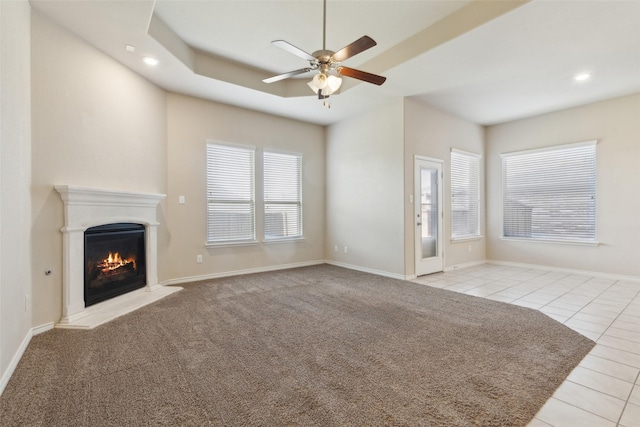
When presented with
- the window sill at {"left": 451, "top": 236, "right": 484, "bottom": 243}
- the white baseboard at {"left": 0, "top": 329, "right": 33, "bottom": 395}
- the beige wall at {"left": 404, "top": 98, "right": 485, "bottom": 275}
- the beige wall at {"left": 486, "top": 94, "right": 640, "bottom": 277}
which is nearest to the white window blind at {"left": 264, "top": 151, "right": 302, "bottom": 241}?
the beige wall at {"left": 404, "top": 98, "right": 485, "bottom": 275}

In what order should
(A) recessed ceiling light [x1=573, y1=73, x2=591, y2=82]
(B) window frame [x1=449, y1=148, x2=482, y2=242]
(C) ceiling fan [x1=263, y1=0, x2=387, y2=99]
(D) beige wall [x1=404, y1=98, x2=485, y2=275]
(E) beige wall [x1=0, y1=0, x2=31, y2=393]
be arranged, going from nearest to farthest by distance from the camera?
(E) beige wall [x1=0, y1=0, x2=31, y2=393], (C) ceiling fan [x1=263, y1=0, x2=387, y2=99], (A) recessed ceiling light [x1=573, y1=73, x2=591, y2=82], (D) beige wall [x1=404, y1=98, x2=485, y2=275], (B) window frame [x1=449, y1=148, x2=482, y2=242]

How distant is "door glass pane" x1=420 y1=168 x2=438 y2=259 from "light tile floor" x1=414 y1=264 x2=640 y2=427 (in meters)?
0.51

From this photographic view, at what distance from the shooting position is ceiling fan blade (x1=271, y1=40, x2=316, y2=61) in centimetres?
235

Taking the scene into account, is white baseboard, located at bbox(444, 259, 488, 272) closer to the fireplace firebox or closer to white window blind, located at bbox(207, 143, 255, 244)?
white window blind, located at bbox(207, 143, 255, 244)

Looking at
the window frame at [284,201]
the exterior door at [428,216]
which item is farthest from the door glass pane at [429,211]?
the window frame at [284,201]

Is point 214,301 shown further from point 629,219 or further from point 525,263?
point 629,219

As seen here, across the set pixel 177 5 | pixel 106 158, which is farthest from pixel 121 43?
pixel 106 158

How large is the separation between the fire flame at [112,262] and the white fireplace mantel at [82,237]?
0.38m

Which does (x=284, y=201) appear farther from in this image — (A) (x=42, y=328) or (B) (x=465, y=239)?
(A) (x=42, y=328)

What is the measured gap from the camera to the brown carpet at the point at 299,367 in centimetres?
169

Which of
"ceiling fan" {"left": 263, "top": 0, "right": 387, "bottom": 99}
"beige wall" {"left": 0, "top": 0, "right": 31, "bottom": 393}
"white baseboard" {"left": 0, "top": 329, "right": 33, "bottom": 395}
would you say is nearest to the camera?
"white baseboard" {"left": 0, "top": 329, "right": 33, "bottom": 395}

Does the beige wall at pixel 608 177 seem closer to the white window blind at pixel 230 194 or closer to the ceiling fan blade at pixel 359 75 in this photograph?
the ceiling fan blade at pixel 359 75

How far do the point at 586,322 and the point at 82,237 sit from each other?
17.7ft

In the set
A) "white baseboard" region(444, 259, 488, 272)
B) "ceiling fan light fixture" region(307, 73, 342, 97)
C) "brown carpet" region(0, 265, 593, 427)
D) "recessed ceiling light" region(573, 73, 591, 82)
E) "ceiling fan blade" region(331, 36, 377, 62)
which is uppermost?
"recessed ceiling light" region(573, 73, 591, 82)
